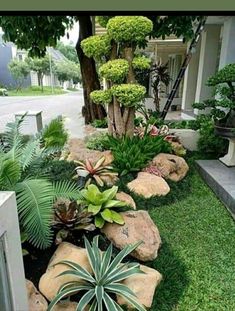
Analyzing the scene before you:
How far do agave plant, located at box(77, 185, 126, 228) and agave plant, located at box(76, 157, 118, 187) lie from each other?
666 mm

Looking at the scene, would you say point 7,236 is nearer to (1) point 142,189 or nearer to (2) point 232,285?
(2) point 232,285

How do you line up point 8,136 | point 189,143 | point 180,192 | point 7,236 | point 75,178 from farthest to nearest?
point 189,143
point 180,192
point 75,178
point 8,136
point 7,236

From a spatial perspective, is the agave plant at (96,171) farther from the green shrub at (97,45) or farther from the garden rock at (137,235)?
the green shrub at (97,45)

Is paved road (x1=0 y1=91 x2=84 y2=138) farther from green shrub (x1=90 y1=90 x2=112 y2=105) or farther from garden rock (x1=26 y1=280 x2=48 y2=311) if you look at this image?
garden rock (x1=26 y1=280 x2=48 y2=311)

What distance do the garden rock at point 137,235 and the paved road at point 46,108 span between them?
307 cm

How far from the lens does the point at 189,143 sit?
183 inches

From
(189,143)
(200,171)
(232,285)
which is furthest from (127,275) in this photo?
(189,143)

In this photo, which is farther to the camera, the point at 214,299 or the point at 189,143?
the point at 189,143

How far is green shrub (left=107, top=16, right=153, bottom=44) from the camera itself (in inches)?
131

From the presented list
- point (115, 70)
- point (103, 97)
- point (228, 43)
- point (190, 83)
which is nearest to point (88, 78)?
point (103, 97)

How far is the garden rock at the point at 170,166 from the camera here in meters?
→ 3.54

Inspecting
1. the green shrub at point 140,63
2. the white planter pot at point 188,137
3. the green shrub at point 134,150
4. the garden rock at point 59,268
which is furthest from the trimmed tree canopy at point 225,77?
the garden rock at point 59,268

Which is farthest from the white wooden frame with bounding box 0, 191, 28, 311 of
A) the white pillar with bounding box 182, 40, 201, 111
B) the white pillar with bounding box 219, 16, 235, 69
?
the white pillar with bounding box 182, 40, 201, 111

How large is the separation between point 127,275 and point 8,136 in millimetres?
1572
